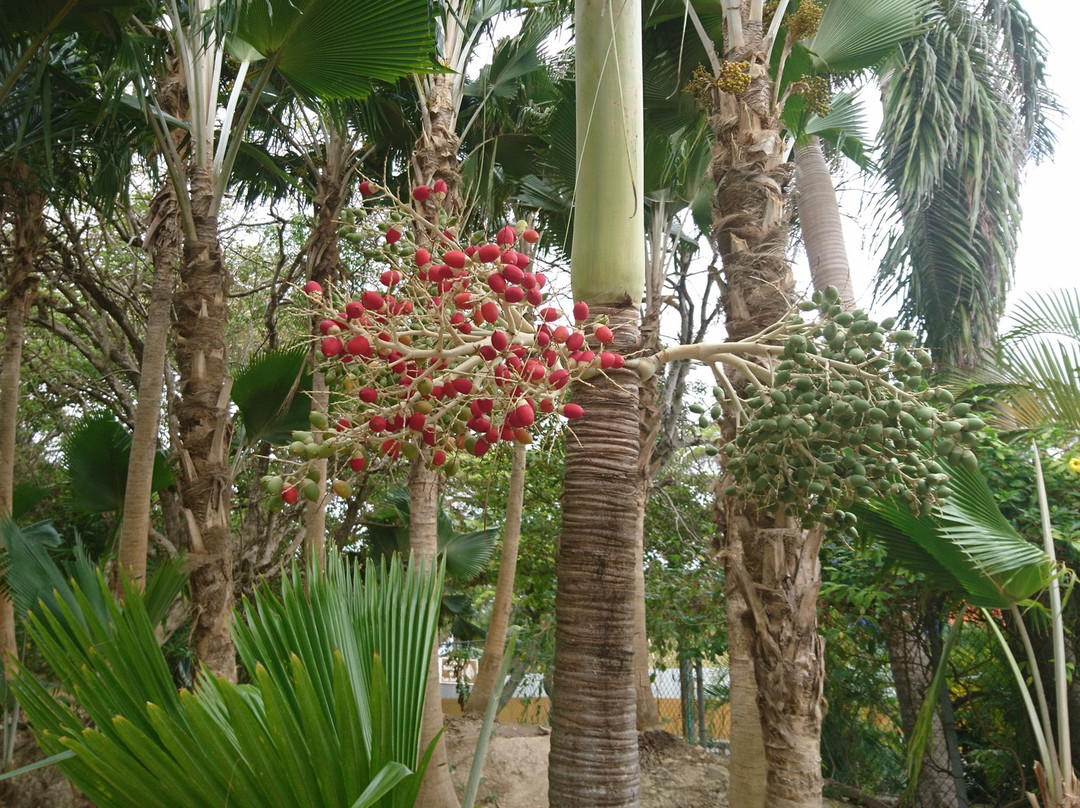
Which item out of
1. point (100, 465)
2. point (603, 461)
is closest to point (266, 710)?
point (603, 461)

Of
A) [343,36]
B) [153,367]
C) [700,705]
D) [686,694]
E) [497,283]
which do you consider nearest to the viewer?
[497,283]

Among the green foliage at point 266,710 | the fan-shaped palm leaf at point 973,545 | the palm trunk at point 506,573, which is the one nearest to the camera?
the green foliage at point 266,710

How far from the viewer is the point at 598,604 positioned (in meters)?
1.75

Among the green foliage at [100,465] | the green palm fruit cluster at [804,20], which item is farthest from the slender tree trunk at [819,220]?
the green foliage at [100,465]

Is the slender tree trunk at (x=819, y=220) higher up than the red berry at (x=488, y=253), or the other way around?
the slender tree trunk at (x=819, y=220)

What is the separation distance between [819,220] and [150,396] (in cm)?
500

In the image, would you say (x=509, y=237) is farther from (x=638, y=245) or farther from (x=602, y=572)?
(x=602, y=572)

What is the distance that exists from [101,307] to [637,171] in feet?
23.8

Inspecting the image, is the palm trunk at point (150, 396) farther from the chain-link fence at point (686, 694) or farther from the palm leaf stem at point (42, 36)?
the chain-link fence at point (686, 694)

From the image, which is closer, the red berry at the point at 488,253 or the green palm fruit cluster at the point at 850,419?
the red berry at the point at 488,253

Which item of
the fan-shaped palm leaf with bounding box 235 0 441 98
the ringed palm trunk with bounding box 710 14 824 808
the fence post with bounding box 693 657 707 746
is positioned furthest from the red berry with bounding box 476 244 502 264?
the fence post with bounding box 693 657 707 746

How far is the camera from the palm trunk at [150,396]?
14.4 feet

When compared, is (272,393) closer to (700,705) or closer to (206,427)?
(206,427)

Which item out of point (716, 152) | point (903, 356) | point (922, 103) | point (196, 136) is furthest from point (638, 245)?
point (922, 103)
